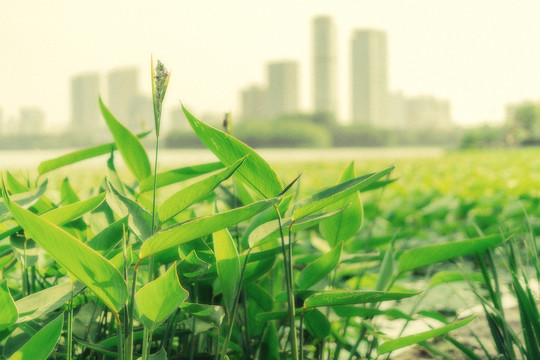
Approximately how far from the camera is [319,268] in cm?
44

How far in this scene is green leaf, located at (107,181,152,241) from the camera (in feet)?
1.06

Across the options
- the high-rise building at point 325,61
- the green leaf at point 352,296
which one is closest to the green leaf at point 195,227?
the green leaf at point 352,296

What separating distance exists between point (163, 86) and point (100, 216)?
0.24 m

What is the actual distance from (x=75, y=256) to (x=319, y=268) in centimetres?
23

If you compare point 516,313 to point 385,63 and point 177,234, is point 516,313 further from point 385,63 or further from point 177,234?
point 385,63

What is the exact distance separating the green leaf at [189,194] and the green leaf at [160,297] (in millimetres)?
43

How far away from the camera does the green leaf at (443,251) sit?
431 millimetres

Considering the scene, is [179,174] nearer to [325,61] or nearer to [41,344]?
[41,344]

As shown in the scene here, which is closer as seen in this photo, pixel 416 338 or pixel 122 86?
pixel 416 338

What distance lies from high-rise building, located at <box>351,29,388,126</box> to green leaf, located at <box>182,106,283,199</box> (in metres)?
38.0

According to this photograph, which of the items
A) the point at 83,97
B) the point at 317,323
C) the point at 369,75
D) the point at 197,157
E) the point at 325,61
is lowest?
the point at 197,157

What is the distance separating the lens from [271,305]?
0.48m

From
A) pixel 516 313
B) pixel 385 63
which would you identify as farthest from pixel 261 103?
pixel 516 313

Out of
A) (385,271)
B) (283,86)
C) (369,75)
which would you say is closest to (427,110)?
(369,75)
